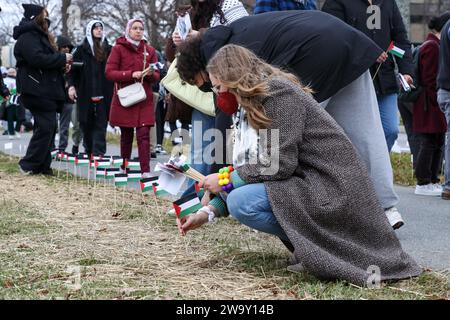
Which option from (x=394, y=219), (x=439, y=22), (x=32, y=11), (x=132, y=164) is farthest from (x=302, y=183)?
(x=32, y=11)

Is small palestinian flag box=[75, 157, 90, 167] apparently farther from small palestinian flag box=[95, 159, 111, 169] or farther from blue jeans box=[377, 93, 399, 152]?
blue jeans box=[377, 93, 399, 152]

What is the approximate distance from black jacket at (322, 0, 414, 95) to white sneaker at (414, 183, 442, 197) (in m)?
2.42

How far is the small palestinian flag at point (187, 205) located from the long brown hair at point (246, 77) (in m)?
0.74

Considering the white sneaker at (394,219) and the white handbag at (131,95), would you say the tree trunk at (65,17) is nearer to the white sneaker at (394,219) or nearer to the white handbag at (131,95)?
the white handbag at (131,95)

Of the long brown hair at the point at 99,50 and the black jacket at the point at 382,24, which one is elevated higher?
the black jacket at the point at 382,24

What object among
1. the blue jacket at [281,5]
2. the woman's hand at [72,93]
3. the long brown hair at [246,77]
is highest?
the blue jacket at [281,5]

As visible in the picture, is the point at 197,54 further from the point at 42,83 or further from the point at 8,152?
the point at 8,152

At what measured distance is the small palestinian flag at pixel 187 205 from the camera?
4992mm

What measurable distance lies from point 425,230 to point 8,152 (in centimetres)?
930

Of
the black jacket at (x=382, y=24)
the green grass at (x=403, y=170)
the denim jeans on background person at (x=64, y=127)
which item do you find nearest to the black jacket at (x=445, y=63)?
the black jacket at (x=382, y=24)

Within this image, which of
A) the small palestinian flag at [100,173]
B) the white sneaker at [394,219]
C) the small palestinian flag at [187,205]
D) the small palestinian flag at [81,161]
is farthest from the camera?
the small palestinian flag at [81,161]

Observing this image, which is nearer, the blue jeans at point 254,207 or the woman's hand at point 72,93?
the blue jeans at point 254,207
